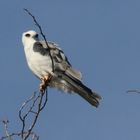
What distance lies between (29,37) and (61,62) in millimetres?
1000

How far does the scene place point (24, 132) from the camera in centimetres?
398

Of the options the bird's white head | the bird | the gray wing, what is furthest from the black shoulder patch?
the gray wing

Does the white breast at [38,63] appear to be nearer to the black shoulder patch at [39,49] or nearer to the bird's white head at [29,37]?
the black shoulder patch at [39,49]

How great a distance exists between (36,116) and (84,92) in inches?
211

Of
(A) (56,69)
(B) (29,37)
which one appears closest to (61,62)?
(A) (56,69)

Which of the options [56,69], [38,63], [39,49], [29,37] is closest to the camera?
[56,69]

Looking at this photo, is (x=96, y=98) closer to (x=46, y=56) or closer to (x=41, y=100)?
(x=46, y=56)

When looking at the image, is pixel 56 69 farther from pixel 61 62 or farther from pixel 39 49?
pixel 39 49

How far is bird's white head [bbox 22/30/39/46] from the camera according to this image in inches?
411

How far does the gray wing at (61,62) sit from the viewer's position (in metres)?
9.38

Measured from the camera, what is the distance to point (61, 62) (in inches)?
386

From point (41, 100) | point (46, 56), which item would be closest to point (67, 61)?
point (46, 56)

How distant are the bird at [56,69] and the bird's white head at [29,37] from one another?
0.08 m

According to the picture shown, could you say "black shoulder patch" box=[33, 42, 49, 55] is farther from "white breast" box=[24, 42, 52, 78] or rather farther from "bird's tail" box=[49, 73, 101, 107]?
"bird's tail" box=[49, 73, 101, 107]
